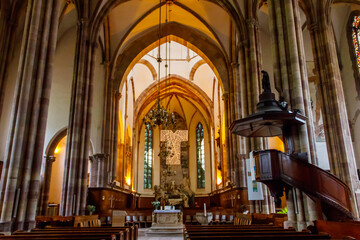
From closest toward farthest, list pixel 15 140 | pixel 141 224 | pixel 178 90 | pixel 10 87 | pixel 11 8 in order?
pixel 15 140, pixel 11 8, pixel 10 87, pixel 141 224, pixel 178 90

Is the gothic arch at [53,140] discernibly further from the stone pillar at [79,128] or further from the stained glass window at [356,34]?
the stained glass window at [356,34]

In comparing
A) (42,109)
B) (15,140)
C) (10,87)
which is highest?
(10,87)

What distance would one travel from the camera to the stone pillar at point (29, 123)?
769 centimetres

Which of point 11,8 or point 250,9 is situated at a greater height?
point 250,9

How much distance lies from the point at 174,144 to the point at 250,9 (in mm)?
20236

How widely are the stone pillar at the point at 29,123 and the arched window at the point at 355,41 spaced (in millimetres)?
13427

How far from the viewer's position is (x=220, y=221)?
→ 16766 millimetres

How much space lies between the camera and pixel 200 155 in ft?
111

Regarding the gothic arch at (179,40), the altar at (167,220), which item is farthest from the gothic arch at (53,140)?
the altar at (167,220)

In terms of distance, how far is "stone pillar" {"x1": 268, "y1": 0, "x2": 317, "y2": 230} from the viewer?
786 cm

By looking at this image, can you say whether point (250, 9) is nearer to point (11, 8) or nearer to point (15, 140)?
point (11, 8)

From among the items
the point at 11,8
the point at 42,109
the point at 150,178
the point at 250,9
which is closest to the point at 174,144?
the point at 150,178

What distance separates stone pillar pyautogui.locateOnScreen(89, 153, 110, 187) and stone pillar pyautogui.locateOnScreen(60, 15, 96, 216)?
468 cm

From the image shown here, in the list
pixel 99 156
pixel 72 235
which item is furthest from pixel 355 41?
pixel 72 235
